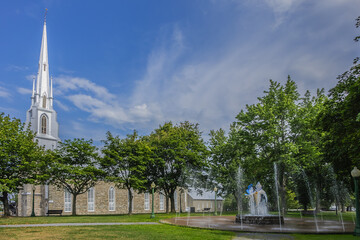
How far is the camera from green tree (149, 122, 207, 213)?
41094mm

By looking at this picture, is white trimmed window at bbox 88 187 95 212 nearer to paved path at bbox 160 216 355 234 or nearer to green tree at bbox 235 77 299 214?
green tree at bbox 235 77 299 214

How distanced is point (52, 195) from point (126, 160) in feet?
60.1

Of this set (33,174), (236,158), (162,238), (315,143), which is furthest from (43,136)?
(162,238)

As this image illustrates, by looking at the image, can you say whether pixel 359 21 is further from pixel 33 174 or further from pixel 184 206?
pixel 184 206

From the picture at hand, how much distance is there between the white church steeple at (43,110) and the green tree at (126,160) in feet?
130

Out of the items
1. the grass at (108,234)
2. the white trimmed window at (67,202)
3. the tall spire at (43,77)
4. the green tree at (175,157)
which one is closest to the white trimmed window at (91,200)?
the white trimmed window at (67,202)

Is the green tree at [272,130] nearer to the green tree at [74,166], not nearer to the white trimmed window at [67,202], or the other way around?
the green tree at [74,166]

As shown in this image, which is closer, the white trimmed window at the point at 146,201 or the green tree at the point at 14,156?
the green tree at the point at 14,156

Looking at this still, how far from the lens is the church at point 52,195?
5022 centimetres

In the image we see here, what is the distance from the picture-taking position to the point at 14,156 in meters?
32.7

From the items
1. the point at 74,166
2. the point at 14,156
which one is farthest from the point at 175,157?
the point at 14,156

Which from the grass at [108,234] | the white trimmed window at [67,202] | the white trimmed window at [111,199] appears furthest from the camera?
the white trimmed window at [111,199]

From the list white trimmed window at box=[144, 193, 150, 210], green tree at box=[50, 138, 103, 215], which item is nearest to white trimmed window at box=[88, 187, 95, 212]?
white trimmed window at box=[144, 193, 150, 210]

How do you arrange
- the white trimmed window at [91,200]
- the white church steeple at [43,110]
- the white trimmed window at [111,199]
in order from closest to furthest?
1. the white trimmed window at [91,200]
2. the white trimmed window at [111,199]
3. the white church steeple at [43,110]
